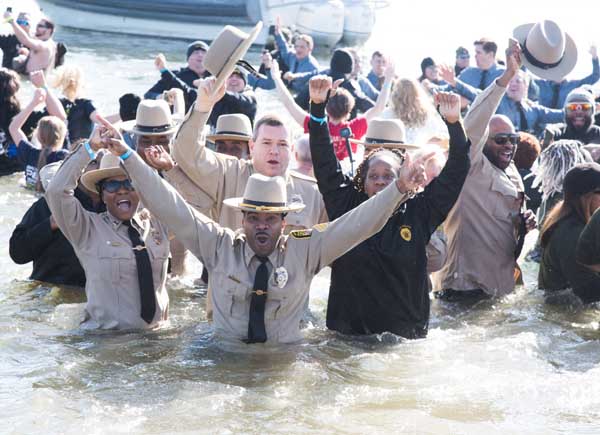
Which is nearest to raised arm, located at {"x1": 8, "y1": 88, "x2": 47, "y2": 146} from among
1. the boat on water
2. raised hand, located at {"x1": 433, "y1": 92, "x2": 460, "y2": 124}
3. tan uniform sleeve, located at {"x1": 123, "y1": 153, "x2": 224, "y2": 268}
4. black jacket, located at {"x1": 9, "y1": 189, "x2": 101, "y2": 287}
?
black jacket, located at {"x1": 9, "y1": 189, "x2": 101, "y2": 287}

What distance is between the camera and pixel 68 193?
22.1 ft

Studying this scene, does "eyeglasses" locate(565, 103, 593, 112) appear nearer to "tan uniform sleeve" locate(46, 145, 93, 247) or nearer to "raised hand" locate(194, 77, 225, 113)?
"raised hand" locate(194, 77, 225, 113)

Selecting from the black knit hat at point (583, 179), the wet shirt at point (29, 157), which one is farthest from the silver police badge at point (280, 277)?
the wet shirt at point (29, 157)

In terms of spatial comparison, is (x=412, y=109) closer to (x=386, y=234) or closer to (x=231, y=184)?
(x=231, y=184)

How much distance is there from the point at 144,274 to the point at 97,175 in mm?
676

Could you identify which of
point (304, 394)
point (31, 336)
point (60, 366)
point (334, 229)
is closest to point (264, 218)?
point (334, 229)

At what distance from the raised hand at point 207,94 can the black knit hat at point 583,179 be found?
266 centimetres

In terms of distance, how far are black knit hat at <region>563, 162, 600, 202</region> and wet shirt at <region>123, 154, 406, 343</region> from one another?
224 cm

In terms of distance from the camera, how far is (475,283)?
8.25 m

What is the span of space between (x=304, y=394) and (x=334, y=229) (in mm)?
981

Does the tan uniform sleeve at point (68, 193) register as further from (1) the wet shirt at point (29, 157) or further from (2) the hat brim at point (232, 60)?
(1) the wet shirt at point (29, 157)

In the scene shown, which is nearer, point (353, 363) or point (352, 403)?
point (352, 403)

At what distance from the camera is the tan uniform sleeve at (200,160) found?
23.0 feet

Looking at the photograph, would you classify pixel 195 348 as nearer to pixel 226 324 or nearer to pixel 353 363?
pixel 226 324
